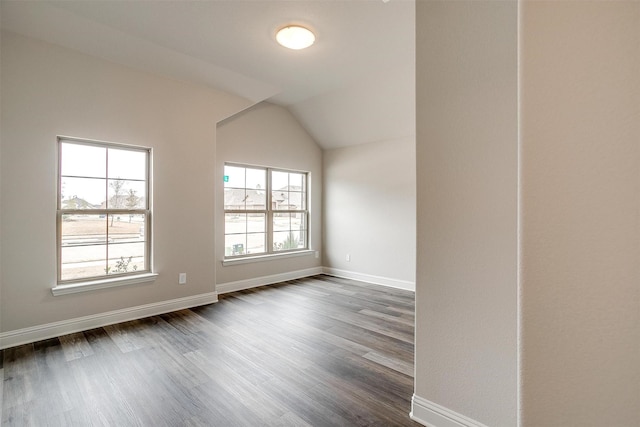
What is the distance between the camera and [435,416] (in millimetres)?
1631

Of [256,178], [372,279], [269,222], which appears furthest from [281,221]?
[372,279]

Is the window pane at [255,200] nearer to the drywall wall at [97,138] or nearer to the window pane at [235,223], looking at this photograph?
the window pane at [235,223]

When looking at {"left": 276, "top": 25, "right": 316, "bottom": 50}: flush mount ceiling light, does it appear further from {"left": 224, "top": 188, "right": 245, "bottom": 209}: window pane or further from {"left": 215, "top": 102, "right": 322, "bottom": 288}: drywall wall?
{"left": 224, "top": 188, "right": 245, "bottom": 209}: window pane

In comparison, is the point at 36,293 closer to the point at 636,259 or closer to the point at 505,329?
the point at 505,329

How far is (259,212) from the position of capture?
196 inches

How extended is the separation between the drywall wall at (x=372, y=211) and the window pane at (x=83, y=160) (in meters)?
3.65

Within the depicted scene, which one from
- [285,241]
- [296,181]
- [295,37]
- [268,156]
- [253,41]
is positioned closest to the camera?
[295,37]

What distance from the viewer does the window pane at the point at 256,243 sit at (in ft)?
15.8

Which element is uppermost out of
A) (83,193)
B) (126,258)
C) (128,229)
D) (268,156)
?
(268,156)

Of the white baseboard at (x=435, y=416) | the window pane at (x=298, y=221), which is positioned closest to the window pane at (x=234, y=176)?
the window pane at (x=298, y=221)

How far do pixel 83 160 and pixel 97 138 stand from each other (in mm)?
287

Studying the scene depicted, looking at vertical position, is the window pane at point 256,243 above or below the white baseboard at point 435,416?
above

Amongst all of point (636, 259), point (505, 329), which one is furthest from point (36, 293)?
point (636, 259)

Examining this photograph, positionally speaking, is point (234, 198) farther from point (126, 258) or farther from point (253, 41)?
→ point (253, 41)
